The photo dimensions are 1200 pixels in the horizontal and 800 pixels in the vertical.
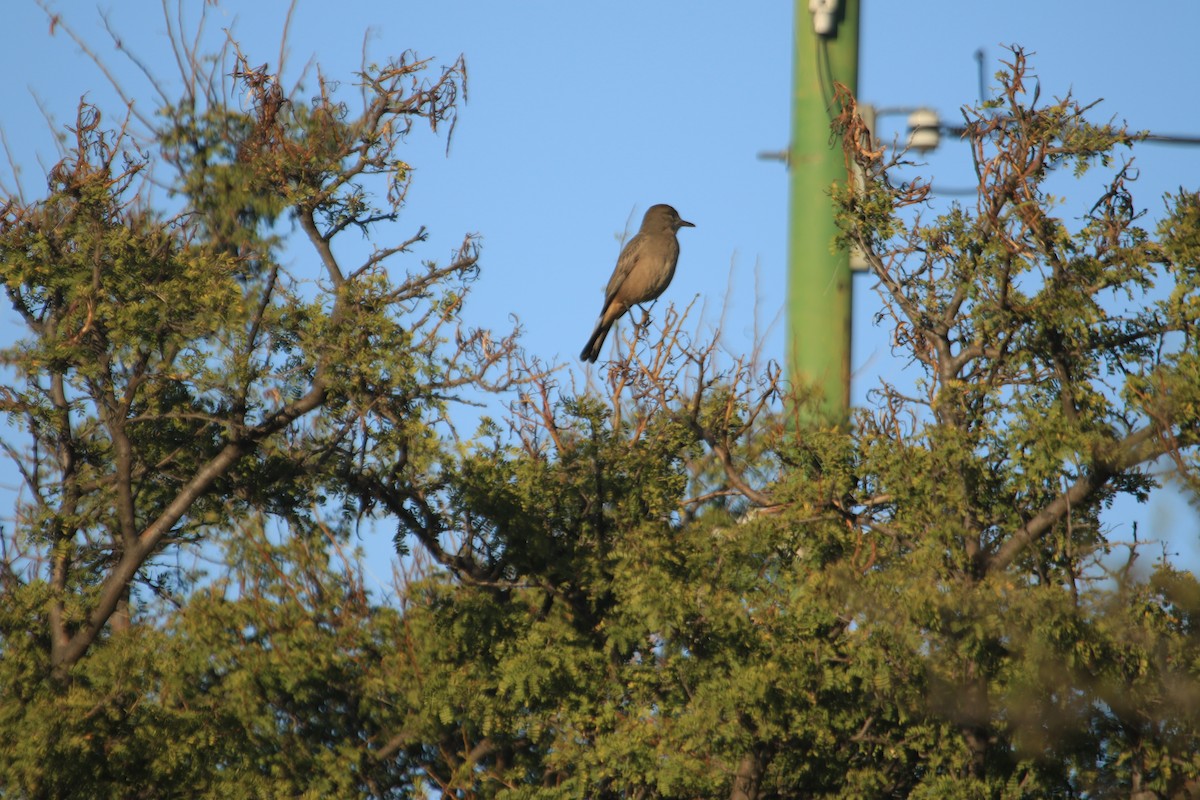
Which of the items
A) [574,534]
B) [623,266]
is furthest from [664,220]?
[574,534]

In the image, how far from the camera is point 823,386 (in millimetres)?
13172

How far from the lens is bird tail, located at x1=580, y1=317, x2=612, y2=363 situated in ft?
45.5

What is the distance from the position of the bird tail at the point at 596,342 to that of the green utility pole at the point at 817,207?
1647 mm

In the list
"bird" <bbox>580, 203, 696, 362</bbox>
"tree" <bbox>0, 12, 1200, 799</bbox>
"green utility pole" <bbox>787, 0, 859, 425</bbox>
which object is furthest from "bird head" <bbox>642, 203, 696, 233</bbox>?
"tree" <bbox>0, 12, 1200, 799</bbox>

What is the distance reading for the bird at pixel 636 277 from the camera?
13922 millimetres

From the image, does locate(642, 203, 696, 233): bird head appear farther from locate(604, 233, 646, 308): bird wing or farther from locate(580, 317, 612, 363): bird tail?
locate(580, 317, 612, 363): bird tail

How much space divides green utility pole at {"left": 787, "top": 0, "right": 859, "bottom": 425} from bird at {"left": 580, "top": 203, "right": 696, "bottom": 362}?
115 cm

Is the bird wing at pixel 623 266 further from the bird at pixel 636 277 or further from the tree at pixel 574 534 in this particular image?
the tree at pixel 574 534

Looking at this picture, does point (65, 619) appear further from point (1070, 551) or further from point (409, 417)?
point (1070, 551)

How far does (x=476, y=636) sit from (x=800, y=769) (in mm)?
2064

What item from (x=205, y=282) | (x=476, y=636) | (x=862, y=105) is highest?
(x=862, y=105)

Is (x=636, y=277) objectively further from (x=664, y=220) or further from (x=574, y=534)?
(x=574, y=534)

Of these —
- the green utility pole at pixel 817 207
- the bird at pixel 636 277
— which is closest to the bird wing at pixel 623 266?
the bird at pixel 636 277

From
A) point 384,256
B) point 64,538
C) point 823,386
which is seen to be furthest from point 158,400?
point 823,386
